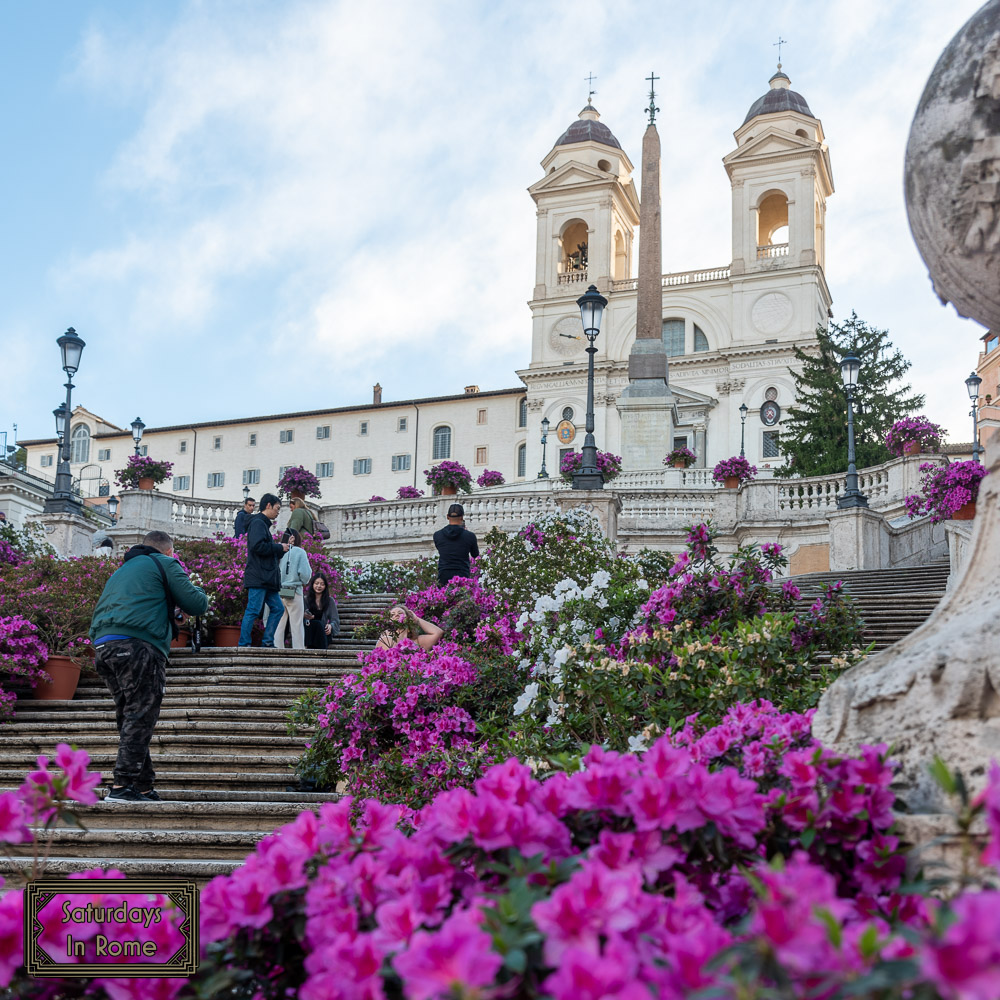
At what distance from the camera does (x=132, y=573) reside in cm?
660

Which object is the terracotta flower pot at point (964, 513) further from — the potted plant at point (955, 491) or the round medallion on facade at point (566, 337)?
the round medallion on facade at point (566, 337)

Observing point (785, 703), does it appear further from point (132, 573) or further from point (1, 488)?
point (1, 488)

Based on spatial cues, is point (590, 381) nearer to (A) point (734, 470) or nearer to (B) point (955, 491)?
(B) point (955, 491)

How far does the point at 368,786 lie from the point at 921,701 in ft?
13.8

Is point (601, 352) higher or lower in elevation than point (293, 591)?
higher

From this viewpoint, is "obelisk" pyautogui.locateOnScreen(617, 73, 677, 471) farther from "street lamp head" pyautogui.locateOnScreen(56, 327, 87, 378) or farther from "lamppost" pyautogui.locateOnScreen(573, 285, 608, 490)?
"street lamp head" pyautogui.locateOnScreen(56, 327, 87, 378)

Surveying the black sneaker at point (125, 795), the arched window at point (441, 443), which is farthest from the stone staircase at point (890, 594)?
the arched window at point (441, 443)

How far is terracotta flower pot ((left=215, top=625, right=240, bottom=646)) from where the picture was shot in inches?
522

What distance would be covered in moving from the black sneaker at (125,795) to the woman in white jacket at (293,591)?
540 cm

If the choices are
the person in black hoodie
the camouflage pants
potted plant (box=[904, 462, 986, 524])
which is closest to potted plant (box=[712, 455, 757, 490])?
potted plant (box=[904, 462, 986, 524])

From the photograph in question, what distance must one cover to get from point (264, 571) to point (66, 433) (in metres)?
12.2

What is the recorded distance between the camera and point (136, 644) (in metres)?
6.48

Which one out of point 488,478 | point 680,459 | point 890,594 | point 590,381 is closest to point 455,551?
point 890,594

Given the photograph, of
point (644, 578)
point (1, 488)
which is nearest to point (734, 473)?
point (644, 578)
